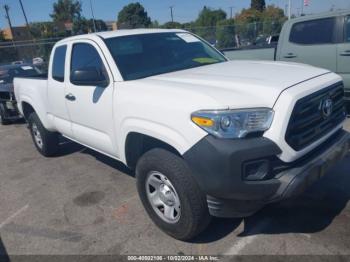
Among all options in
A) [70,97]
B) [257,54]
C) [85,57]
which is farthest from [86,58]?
[257,54]

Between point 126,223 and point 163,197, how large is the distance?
27.4 inches

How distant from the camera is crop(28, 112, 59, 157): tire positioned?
564 centimetres

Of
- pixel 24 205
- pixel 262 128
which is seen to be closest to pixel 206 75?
pixel 262 128

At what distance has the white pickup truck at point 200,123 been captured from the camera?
257 cm

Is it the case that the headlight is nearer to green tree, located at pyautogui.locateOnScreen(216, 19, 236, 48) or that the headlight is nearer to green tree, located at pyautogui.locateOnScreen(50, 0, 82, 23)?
green tree, located at pyautogui.locateOnScreen(216, 19, 236, 48)

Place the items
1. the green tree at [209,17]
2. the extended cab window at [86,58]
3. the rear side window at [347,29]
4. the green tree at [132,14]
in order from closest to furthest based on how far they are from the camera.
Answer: the extended cab window at [86,58]
the rear side window at [347,29]
the green tree at [209,17]
the green tree at [132,14]

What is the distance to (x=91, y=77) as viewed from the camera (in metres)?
3.53

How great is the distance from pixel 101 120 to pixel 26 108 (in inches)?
120

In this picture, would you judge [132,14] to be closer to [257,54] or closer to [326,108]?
[257,54]

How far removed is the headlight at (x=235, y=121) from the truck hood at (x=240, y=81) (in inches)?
2.3

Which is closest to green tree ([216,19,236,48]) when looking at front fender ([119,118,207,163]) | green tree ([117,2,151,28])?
front fender ([119,118,207,163])

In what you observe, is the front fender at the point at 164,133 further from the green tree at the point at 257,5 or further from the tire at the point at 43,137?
the green tree at the point at 257,5

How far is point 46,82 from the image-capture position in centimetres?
509

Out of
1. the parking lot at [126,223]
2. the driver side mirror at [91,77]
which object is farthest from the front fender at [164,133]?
the parking lot at [126,223]
